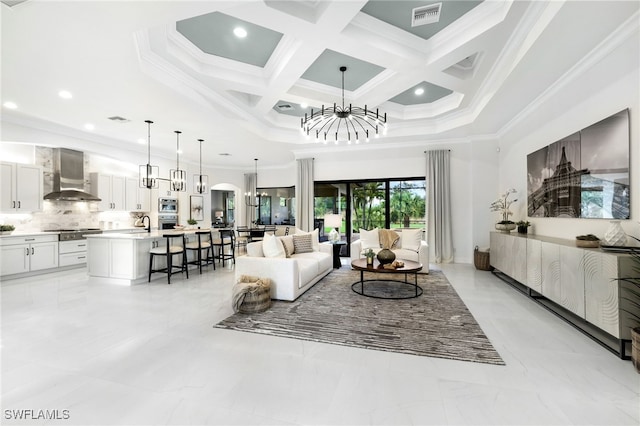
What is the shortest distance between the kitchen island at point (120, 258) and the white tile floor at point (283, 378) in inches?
Answer: 62.7

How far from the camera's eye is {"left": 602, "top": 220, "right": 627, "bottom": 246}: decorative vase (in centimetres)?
271

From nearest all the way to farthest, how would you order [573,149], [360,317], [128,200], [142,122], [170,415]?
[170,415], [360,317], [573,149], [142,122], [128,200]

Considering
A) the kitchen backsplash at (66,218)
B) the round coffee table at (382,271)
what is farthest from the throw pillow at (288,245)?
the kitchen backsplash at (66,218)

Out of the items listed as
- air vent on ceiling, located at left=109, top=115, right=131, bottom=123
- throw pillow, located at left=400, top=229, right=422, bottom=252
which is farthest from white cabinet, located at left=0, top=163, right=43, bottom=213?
throw pillow, located at left=400, top=229, right=422, bottom=252

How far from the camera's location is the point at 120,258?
4.99 metres

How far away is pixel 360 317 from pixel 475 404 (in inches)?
62.5

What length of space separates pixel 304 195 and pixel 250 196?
3.06 meters

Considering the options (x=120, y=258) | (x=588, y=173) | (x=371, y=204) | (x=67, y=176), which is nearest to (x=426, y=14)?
(x=588, y=173)

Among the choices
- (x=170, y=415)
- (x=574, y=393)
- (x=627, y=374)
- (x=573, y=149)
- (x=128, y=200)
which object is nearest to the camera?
(x=170, y=415)

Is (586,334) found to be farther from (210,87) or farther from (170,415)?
(210,87)

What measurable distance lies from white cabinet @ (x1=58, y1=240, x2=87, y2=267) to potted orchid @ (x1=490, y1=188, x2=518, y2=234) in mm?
8822

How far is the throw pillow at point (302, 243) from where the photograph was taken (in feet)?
17.7

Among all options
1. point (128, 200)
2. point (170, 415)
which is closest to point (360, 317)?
point (170, 415)

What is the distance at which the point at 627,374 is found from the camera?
2150mm
